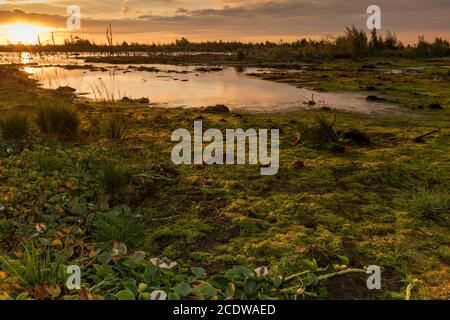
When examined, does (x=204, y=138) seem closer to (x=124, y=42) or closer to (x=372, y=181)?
(x=372, y=181)

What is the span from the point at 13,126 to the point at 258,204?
4642 mm

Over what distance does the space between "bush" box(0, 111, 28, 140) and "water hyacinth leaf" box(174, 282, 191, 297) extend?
5.34 metres

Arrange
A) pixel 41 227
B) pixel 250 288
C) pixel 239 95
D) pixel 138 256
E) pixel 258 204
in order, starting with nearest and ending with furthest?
pixel 250 288 → pixel 138 256 → pixel 41 227 → pixel 258 204 → pixel 239 95

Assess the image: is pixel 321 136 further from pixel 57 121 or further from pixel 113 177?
pixel 57 121

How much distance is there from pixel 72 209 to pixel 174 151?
262cm

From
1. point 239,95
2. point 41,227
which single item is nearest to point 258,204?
point 41,227

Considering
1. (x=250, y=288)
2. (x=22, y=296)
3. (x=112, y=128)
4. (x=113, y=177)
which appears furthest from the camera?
(x=112, y=128)

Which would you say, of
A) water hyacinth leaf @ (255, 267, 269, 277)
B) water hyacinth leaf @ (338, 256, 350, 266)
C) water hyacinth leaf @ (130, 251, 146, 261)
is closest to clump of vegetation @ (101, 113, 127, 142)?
water hyacinth leaf @ (130, 251, 146, 261)

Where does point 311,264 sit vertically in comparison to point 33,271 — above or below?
below

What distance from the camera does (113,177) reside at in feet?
16.7

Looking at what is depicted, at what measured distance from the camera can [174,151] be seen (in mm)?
7008

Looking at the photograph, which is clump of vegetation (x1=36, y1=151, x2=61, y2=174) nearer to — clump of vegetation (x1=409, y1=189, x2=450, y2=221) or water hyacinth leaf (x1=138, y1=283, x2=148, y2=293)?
water hyacinth leaf (x1=138, y1=283, x2=148, y2=293)

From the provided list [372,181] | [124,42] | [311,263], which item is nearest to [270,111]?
[372,181]

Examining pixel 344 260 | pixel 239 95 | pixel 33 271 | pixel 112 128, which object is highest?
pixel 239 95
